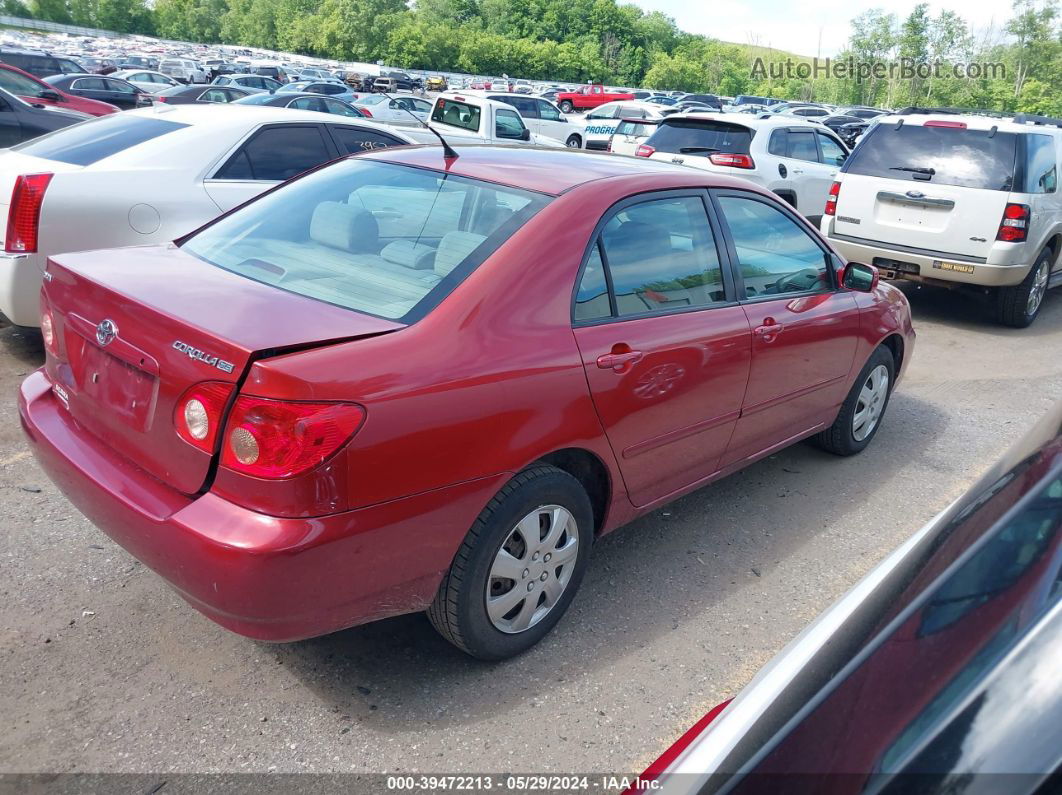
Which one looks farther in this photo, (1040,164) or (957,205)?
(1040,164)

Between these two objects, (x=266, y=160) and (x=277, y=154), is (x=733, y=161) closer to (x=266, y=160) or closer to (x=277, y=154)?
(x=277, y=154)

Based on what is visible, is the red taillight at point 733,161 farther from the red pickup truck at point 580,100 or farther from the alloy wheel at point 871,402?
the red pickup truck at point 580,100

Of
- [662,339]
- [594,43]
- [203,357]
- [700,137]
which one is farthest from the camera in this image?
[594,43]

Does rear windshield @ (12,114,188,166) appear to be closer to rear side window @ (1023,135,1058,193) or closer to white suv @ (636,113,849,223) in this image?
white suv @ (636,113,849,223)

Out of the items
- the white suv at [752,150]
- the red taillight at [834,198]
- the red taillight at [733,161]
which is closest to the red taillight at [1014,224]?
the red taillight at [834,198]

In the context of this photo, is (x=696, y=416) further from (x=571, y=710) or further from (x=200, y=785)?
(x=200, y=785)

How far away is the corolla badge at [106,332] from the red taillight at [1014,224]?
24.8 ft

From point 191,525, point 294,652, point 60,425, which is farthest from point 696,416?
point 60,425

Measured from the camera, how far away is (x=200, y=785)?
245 centimetres

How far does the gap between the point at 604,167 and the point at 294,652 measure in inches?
86.8

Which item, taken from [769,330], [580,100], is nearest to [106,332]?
[769,330]

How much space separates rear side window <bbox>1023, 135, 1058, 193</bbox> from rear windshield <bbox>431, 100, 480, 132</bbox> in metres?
10.1

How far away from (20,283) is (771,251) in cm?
408

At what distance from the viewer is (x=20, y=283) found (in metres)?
5.00
